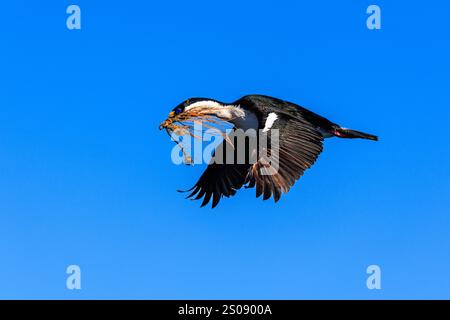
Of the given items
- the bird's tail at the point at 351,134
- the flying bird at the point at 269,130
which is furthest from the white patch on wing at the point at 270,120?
the bird's tail at the point at 351,134

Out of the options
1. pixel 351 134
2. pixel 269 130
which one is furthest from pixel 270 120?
pixel 351 134

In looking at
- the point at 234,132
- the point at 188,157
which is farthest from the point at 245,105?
the point at 188,157

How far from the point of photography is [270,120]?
11531mm

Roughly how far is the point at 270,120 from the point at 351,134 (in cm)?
192

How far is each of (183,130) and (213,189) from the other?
2441 mm

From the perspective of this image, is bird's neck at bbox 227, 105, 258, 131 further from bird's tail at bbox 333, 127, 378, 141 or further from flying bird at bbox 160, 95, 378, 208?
bird's tail at bbox 333, 127, 378, 141

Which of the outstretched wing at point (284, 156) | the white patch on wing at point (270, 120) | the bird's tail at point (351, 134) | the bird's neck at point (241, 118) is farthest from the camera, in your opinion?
the bird's tail at point (351, 134)

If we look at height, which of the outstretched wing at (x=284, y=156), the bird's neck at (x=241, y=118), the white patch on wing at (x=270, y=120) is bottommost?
the outstretched wing at (x=284, y=156)

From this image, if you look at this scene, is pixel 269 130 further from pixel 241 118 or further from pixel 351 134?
pixel 351 134

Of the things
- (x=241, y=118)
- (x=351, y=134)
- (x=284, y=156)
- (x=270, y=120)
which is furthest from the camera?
(x=351, y=134)

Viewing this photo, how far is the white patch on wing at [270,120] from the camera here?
11367 millimetres

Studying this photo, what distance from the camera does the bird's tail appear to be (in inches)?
503

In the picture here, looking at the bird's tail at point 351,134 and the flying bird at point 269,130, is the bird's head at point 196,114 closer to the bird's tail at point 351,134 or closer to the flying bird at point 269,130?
the flying bird at point 269,130

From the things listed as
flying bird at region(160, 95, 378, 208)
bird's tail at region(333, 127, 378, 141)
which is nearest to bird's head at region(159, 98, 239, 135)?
flying bird at region(160, 95, 378, 208)
